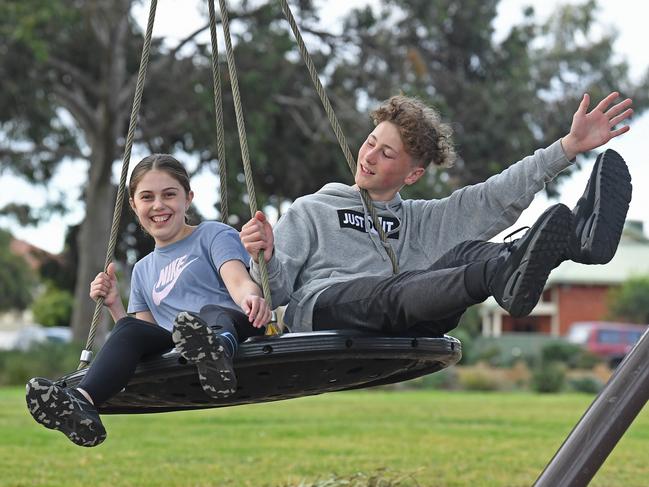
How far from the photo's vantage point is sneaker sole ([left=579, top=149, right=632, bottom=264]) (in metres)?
3.32

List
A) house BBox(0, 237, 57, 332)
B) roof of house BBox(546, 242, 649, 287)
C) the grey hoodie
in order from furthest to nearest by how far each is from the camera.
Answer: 1. roof of house BBox(546, 242, 649, 287)
2. house BBox(0, 237, 57, 332)
3. the grey hoodie

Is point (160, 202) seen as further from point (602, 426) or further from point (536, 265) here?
point (602, 426)

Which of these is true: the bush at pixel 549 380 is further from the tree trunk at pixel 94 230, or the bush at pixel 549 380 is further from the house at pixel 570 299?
the house at pixel 570 299

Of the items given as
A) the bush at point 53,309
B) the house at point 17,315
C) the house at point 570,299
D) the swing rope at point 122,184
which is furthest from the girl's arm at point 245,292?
the bush at point 53,309

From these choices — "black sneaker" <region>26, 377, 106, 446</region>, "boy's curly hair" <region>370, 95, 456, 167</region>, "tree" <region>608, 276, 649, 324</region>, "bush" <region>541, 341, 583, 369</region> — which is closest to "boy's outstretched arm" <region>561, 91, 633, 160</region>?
"boy's curly hair" <region>370, 95, 456, 167</region>

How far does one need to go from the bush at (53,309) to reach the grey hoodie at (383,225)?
157 feet

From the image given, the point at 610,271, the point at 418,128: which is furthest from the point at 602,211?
the point at 610,271

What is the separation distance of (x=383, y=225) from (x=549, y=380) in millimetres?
16944

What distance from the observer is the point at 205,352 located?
3186 mm

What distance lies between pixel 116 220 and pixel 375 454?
174 inches

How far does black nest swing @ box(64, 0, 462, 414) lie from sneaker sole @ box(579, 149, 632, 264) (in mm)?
581

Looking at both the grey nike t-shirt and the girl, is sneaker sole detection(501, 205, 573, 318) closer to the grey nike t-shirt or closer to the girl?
the girl

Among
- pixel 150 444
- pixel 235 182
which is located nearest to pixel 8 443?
pixel 150 444

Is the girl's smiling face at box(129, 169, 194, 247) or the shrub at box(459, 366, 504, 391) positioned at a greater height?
the girl's smiling face at box(129, 169, 194, 247)
